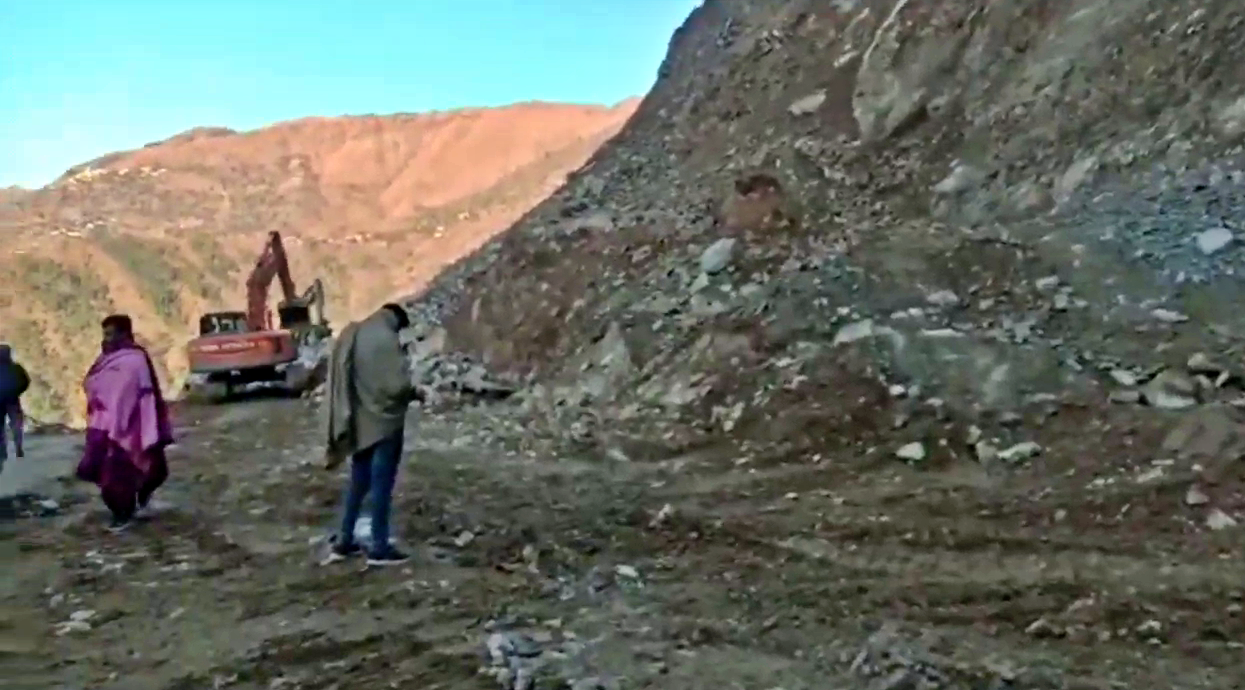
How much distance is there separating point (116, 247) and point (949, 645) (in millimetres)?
51942

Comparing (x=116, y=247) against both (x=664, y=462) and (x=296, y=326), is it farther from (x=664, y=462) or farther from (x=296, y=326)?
(x=664, y=462)

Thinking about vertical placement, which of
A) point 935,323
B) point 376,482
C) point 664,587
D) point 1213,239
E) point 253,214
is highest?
point 253,214

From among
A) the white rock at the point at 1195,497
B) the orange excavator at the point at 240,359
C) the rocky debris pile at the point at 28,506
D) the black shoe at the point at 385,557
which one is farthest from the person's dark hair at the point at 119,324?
the orange excavator at the point at 240,359

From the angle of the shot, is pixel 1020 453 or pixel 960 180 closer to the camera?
pixel 1020 453

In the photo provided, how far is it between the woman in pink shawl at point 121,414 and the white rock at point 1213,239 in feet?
24.1

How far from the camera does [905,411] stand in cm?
853

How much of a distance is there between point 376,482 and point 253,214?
59221 mm

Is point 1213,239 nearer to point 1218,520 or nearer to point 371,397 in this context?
point 1218,520

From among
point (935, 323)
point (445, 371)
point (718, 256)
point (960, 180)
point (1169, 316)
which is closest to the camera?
point (1169, 316)

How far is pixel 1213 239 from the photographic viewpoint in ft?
31.3

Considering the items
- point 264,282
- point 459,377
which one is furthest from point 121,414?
point 264,282

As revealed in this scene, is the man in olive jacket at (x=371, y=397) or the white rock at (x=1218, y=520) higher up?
the man in olive jacket at (x=371, y=397)

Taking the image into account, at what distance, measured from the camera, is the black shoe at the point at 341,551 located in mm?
6094

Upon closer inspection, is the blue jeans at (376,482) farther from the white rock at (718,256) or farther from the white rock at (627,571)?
the white rock at (718,256)
